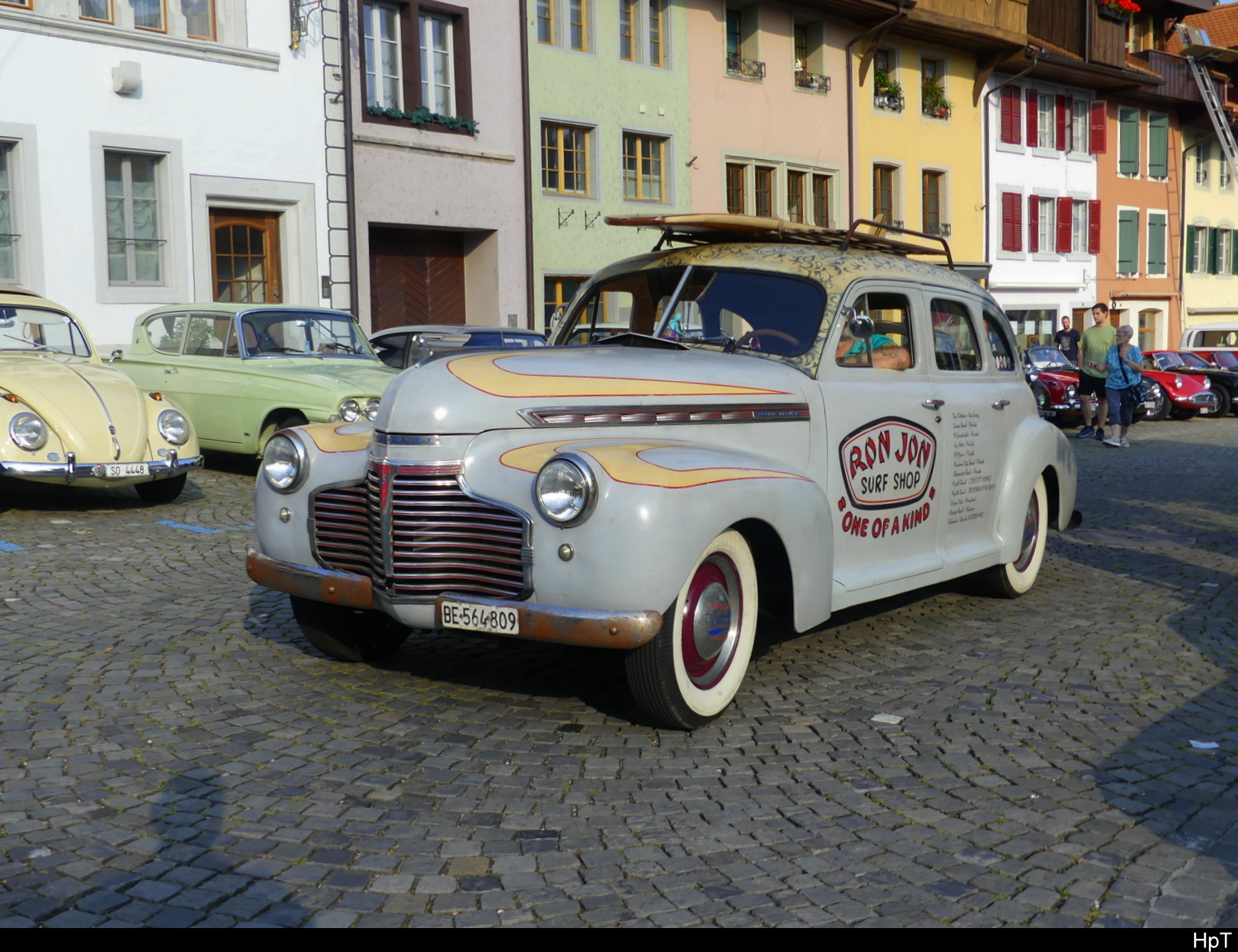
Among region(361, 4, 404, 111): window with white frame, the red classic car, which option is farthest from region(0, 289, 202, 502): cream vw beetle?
the red classic car

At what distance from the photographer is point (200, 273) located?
18031 mm

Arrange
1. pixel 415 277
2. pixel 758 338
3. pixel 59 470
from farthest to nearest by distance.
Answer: pixel 415 277
pixel 59 470
pixel 758 338

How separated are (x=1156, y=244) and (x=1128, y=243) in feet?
6.34

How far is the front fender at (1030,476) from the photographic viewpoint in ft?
22.9

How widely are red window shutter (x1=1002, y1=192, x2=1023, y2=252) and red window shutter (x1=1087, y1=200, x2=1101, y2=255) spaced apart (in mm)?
4024

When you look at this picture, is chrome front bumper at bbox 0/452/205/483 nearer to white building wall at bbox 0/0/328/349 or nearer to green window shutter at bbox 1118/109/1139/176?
white building wall at bbox 0/0/328/349

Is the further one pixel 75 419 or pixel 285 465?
pixel 75 419

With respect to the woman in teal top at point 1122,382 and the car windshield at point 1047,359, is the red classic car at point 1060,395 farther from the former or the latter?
the woman in teal top at point 1122,382

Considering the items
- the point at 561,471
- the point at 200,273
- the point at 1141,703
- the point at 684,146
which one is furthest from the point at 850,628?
the point at 684,146

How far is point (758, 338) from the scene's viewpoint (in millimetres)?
5781

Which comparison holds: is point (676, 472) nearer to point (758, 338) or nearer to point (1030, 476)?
point (758, 338)

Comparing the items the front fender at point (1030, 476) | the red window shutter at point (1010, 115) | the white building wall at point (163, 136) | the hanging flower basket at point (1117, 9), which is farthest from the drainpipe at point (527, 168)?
the hanging flower basket at point (1117, 9)

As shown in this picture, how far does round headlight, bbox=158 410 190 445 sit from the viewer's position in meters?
10.2

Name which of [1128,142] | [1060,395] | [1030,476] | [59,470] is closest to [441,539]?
[1030,476]
